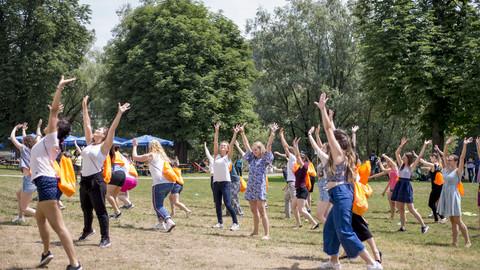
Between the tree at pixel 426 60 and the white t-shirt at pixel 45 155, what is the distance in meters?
28.8

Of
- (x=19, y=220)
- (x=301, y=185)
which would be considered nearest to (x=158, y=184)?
(x=19, y=220)

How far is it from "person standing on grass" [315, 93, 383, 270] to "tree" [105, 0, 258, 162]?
3626cm

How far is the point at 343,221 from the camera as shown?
24.5 feet

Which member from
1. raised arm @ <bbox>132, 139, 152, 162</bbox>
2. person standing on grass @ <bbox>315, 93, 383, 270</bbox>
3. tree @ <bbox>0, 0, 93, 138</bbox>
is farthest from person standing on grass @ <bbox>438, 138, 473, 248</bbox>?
tree @ <bbox>0, 0, 93, 138</bbox>

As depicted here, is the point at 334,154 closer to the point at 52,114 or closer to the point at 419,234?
the point at 52,114

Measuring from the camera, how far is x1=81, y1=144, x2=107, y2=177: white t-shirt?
948 centimetres

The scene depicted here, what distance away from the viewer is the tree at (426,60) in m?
33.8

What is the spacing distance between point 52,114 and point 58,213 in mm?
1299

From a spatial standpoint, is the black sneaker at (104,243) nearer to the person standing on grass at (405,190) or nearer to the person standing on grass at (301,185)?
the person standing on grass at (301,185)

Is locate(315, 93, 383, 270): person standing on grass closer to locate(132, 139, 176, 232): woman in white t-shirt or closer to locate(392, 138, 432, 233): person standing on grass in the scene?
locate(132, 139, 176, 232): woman in white t-shirt

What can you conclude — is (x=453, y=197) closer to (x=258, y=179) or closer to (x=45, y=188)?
(x=258, y=179)

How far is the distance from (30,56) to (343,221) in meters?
45.4

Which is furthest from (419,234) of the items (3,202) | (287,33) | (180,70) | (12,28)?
(12,28)

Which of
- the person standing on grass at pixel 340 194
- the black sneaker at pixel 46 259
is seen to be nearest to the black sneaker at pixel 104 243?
the black sneaker at pixel 46 259
